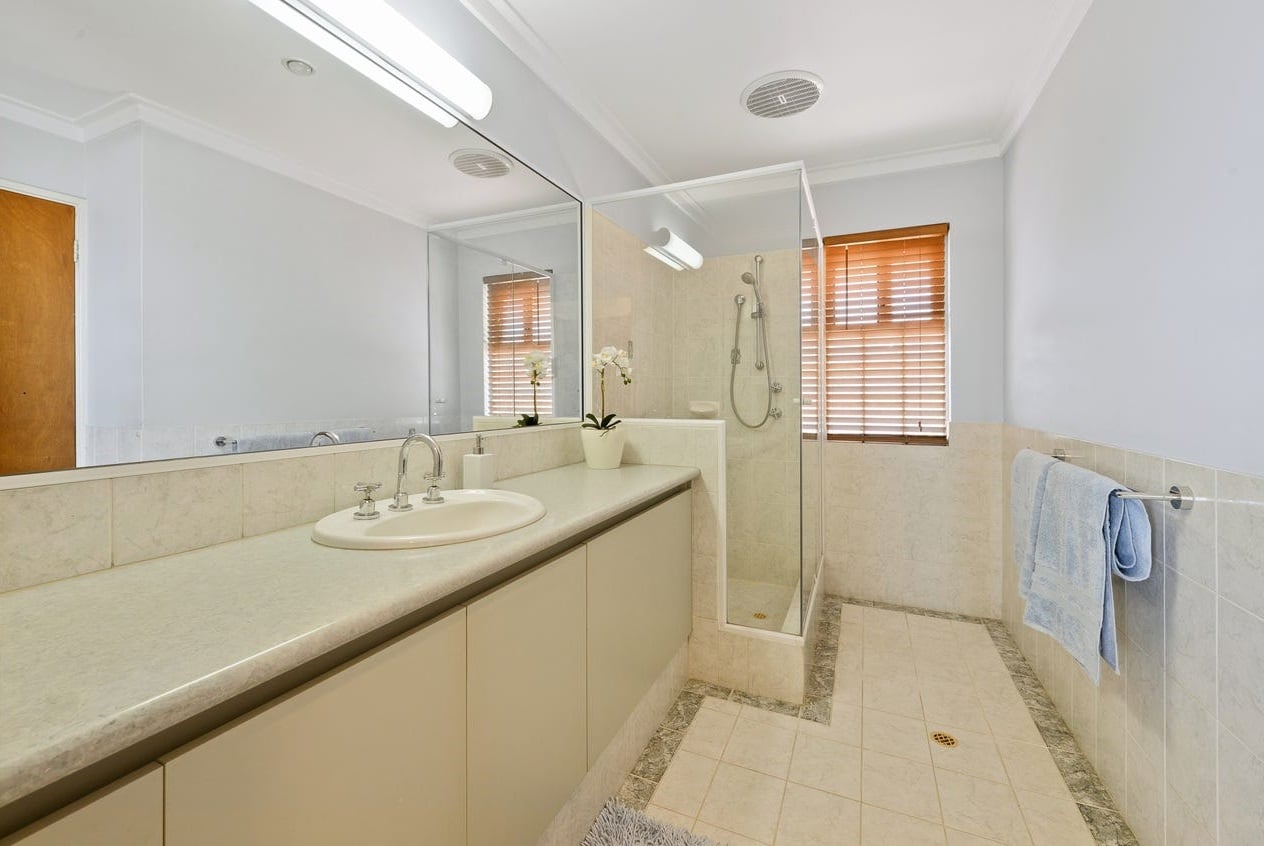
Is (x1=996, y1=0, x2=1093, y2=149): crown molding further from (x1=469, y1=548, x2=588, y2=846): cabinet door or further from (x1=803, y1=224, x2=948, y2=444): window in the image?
(x1=469, y1=548, x2=588, y2=846): cabinet door

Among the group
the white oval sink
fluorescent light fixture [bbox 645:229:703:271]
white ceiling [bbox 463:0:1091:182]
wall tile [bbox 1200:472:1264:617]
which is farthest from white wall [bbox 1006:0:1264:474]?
the white oval sink

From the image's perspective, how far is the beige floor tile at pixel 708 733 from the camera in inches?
70.9

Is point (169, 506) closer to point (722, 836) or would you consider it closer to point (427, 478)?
point (427, 478)

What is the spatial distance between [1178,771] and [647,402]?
6.28ft

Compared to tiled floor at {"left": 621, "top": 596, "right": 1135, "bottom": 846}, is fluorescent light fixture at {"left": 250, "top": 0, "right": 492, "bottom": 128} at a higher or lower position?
higher

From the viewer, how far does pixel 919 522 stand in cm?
296

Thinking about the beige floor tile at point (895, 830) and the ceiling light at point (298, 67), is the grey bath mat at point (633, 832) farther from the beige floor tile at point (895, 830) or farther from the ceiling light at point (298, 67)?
the ceiling light at point (298, 67)

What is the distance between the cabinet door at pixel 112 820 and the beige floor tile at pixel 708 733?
5.29 ft

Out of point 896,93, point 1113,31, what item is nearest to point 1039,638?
point 1113,31

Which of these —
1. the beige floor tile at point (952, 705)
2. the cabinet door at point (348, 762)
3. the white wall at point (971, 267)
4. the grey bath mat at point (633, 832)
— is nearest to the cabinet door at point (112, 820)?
the cabinet door at point (348, 762)

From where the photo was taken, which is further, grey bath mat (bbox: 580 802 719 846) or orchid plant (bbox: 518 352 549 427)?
orchid plant (bbox: 518 352 549 427)

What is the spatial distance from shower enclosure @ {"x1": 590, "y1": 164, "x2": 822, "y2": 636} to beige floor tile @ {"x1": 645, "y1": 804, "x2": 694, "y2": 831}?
76cm

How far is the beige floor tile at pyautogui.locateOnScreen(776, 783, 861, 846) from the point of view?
143 cm

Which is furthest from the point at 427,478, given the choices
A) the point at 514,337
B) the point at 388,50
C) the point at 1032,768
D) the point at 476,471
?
the point at 1032,768
